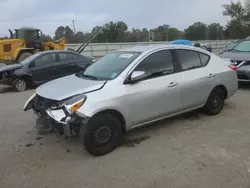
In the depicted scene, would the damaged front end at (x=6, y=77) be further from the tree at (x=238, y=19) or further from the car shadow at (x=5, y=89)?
the tree at (x=238, y=19)

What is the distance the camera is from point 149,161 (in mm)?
4203

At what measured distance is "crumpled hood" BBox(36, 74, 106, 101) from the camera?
14.5 feet

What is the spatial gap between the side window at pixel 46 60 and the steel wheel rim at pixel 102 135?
732cm

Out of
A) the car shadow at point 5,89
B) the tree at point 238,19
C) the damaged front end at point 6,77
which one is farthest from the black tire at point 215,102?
the tree at point 238,19

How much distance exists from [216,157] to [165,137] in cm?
107

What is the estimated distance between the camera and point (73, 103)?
167 inches

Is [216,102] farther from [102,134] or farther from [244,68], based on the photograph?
[244,68]

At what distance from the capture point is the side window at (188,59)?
5.63 metres

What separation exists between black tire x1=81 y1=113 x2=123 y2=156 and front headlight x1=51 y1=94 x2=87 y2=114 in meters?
0.28

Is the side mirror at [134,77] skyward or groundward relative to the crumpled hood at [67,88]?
skyward

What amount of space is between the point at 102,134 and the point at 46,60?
7.46m

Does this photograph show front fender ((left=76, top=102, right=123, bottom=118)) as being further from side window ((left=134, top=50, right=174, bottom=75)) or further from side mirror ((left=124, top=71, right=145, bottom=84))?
side window ((left=134, top=50, right=174, bottom=75))

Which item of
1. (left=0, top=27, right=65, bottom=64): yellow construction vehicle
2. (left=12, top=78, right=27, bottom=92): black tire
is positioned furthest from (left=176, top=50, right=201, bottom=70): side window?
(left=0, top=27, right=65, bottom=64): yellow construction vehicle

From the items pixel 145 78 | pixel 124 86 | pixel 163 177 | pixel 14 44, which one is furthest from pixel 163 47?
pixel 14 44
